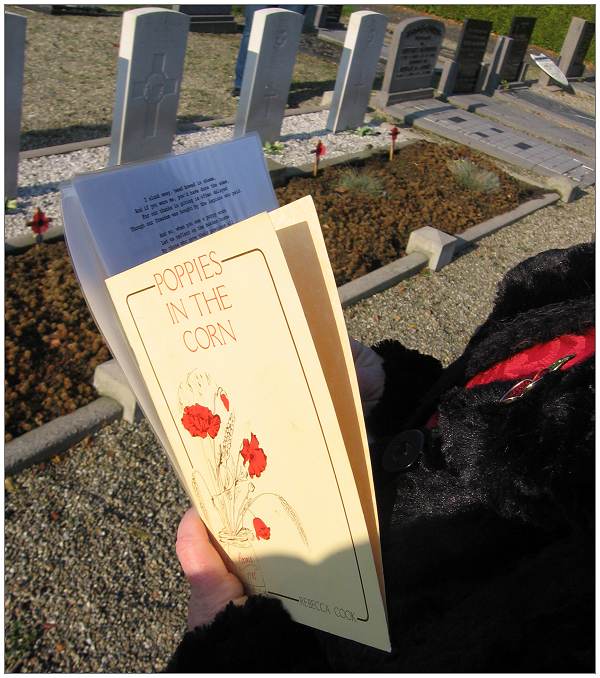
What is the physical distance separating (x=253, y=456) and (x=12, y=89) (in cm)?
492

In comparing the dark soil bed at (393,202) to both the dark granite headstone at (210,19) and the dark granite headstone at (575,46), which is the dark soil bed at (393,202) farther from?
the dark granite headstone at (575,46)

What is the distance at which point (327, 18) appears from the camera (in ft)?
45.2

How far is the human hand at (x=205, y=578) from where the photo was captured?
0.98 metres

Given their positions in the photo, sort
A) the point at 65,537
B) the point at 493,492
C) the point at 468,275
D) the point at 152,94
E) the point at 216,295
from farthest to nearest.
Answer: the point at 152,94
the point at 468,275
the point at 65,537
the point at 493,492
the point at 216,295

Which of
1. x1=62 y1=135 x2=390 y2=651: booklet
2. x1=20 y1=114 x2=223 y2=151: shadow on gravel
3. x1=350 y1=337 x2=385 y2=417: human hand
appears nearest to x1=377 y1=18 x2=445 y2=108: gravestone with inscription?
x1=20 y1=114 x2=223 y2=151: shadow on gravel

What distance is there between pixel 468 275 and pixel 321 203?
1.52m

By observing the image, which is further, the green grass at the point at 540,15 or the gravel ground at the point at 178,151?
the green grass at the point at 540,15

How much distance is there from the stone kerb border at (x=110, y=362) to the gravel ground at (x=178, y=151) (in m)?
0.45

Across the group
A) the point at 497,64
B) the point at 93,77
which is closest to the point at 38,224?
the point at 93,77

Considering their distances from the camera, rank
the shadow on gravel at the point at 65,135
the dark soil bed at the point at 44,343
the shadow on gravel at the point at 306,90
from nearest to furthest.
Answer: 1. the dark soil bed at the point at 44,343
2. the shadow on gravel at the point at 65,135
3. the shadow on gravel at the point at 306,90

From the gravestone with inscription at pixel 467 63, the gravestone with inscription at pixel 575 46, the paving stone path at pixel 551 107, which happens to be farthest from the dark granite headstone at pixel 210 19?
the gravestone with inscription at pixel 575 46

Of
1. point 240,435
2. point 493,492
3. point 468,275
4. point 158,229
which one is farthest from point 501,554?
point 468,275

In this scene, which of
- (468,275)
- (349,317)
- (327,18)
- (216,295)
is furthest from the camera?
(327,18)

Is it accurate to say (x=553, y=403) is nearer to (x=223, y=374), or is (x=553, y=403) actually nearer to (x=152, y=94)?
(x=223, y=374)
